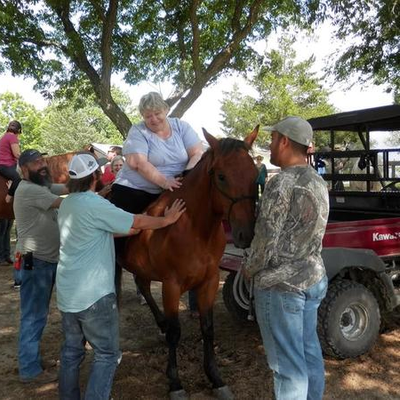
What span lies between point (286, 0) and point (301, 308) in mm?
9926

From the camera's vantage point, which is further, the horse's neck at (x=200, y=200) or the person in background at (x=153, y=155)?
the person in background at (x=153, y=155)

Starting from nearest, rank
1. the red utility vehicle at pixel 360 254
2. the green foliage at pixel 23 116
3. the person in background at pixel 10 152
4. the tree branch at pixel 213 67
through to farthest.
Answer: the red utility vehicle at pixel 360 254, the person in background at pixel 10 152, the tree branch at pixel 213 67, the green foliage at pixel 23 116

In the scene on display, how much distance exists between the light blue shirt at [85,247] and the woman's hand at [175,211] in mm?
416

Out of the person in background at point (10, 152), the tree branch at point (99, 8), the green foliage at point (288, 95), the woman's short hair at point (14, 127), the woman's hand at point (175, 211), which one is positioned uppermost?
the green foliage at point (288, 95)

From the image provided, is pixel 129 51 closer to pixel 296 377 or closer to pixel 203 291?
pixel 203 291

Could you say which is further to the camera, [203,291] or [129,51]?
[129,51]

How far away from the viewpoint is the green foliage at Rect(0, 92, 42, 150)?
6072 centimetres

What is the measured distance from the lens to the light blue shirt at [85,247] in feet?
8.86

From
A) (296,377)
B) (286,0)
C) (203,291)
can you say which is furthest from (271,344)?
(286,0)

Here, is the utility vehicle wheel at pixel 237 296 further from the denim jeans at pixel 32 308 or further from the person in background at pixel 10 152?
the person in background at pixel 10 152

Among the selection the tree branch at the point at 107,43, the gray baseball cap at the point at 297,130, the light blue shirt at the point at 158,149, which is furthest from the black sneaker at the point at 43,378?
the tree branch at the point at 107,43

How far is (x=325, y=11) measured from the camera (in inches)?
449

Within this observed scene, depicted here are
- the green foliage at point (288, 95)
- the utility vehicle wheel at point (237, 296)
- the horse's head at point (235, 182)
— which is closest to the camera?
the horse's head at point (235, 182)

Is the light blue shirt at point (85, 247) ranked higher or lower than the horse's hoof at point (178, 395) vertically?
higher
